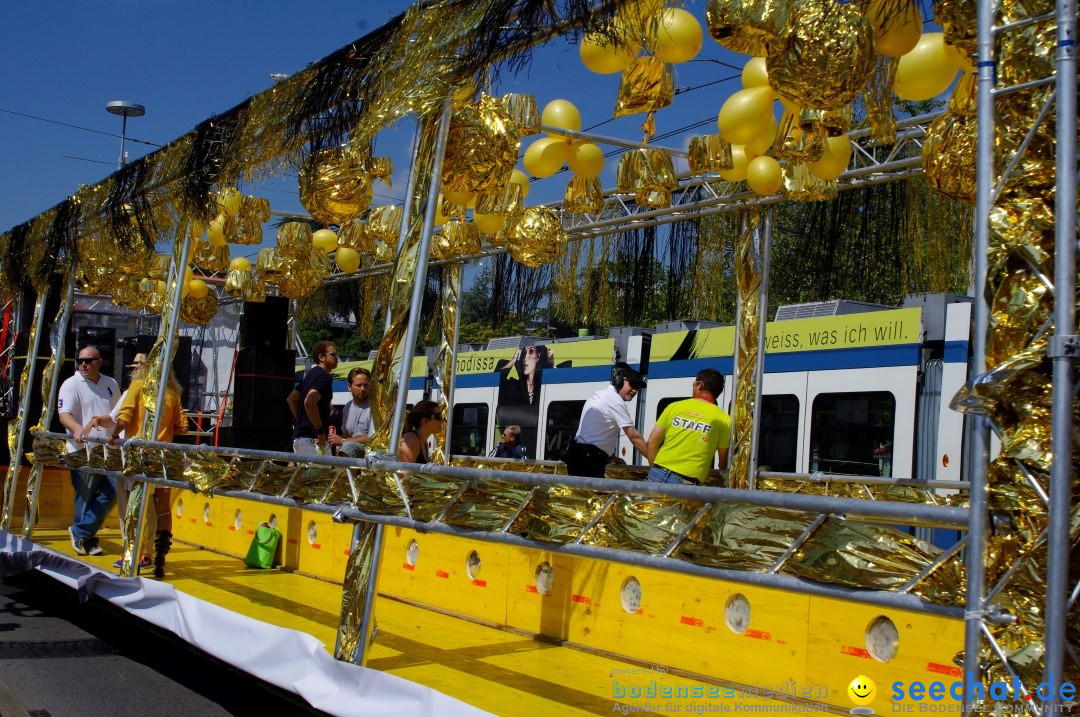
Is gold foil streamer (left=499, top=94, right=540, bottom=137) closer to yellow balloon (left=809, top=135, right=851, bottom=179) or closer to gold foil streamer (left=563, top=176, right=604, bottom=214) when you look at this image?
gold foil streamer (left=563, top=176, right=604, bottom=214)

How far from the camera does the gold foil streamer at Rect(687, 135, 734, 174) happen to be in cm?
729

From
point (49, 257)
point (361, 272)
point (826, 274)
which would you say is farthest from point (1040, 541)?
point (361, 272)

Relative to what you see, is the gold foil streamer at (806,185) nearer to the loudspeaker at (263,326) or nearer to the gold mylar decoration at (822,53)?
the gold mylar decoration at (822,53)

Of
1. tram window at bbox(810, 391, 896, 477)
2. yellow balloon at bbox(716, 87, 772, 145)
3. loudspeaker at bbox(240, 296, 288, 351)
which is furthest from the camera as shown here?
loudspeaker at bbox(240, 296, 288, 351)

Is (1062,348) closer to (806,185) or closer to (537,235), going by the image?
(806,185)

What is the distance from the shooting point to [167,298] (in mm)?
8141

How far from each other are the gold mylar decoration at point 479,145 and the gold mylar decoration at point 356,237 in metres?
5.65

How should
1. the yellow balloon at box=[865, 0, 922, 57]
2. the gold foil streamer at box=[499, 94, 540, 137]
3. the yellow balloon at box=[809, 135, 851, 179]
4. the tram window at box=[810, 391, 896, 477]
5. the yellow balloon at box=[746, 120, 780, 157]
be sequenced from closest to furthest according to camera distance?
the yellow balloon at box=[865, 0, 922, 57], the gold foil streamer at box=[499, 94, 540, 137], the yellow balloon at box=[746, 120, 780, 157], the yellow balloon at box=[809, 135, 851, 179], the tram window at box=[810, 391, 896, 477]

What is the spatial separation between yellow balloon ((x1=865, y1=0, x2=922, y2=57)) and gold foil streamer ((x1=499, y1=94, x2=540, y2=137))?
229cm

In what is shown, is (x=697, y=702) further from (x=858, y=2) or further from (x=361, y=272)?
(x=361, y=272)

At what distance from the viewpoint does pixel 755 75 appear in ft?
20.2

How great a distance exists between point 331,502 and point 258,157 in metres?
2.70

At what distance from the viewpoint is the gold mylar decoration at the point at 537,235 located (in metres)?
9.25

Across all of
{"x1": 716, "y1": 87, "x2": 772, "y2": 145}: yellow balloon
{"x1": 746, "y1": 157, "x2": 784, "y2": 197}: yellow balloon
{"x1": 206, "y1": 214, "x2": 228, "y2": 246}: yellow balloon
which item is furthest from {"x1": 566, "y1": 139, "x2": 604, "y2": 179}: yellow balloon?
{"x1": 206, "y1": 214, "x2": 228, "y2": 246}: yellow balloon
